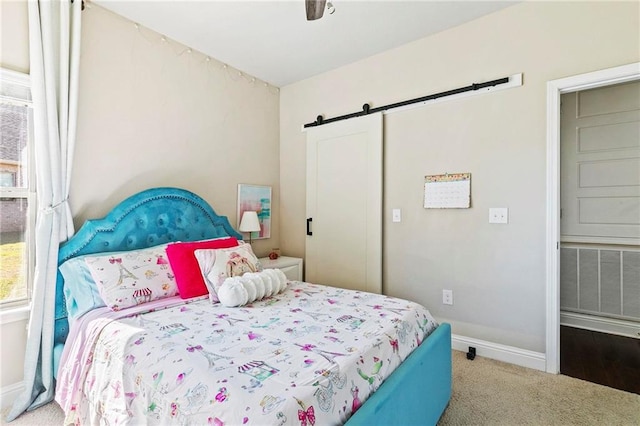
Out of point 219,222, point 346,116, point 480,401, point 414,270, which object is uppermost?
point 346,116

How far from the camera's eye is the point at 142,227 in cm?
250

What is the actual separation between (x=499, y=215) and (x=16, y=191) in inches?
137

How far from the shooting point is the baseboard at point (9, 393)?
1.96 metres

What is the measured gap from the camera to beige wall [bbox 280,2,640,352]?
7.54ft

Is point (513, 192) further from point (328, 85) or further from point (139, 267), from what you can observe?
point (139, 267)

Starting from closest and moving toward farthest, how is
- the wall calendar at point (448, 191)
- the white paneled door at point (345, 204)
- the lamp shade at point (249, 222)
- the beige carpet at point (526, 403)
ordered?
the beige carpet at point (526, 403), the wall calendar at point (448, 191), the white paneled door at point (345, 204), the lamp shade at point (249, 222)

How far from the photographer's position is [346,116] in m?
3.36

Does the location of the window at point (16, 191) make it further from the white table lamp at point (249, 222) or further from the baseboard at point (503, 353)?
the baseboard at point (503, 353)

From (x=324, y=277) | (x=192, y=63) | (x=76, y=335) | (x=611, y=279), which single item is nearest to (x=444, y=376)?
(x=324, y=277)

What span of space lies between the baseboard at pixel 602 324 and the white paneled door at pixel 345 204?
2.09m

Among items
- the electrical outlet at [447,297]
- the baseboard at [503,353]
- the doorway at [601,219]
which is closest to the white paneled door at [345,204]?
the electrical outlet at [447,297]

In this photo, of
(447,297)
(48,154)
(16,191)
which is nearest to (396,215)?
(447,297)

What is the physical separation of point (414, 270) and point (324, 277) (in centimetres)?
104

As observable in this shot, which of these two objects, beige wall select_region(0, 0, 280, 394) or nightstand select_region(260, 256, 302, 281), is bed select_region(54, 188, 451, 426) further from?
nightstand select_region(260, 256, 302, 281)
